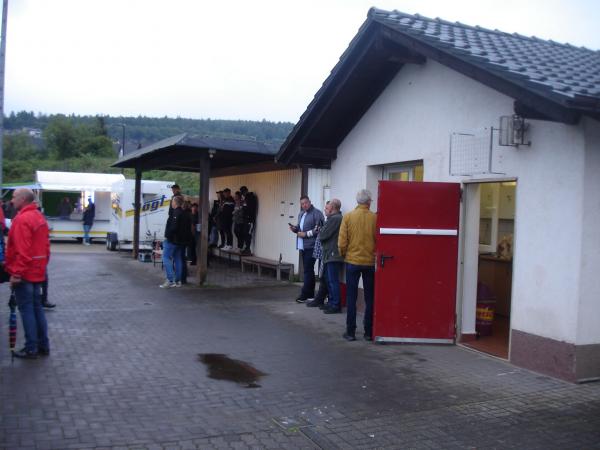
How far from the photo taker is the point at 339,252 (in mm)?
9148

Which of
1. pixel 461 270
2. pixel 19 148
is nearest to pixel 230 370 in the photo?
pixel 461 270

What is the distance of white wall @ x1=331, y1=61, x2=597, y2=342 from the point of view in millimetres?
6402

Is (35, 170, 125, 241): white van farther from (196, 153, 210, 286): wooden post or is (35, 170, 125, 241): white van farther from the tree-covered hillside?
the tree-covered hillside

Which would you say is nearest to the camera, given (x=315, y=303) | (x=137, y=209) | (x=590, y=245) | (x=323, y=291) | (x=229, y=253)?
(x=590, y=245)

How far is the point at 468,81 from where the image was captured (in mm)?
7996

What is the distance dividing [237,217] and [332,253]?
25.0 ft

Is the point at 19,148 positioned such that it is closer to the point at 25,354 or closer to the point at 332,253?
the point at 332,253

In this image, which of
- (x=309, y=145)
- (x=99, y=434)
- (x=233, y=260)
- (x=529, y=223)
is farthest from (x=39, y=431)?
(x=233, y=260)

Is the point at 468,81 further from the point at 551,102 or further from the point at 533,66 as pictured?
the point at 551,102

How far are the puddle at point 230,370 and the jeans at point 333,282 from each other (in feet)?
10.4

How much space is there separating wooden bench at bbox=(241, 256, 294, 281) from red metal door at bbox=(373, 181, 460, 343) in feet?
21.6

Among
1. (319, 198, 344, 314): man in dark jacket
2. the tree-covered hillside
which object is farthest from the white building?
the tree-covered hillside

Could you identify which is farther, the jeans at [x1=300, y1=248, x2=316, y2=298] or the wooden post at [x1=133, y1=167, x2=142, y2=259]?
the wooden post at [x1=133, y1=167, x2=142, y2=259]

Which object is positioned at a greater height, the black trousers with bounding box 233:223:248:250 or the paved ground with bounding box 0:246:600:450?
the black trousers with bounding box 233:223:248:250
